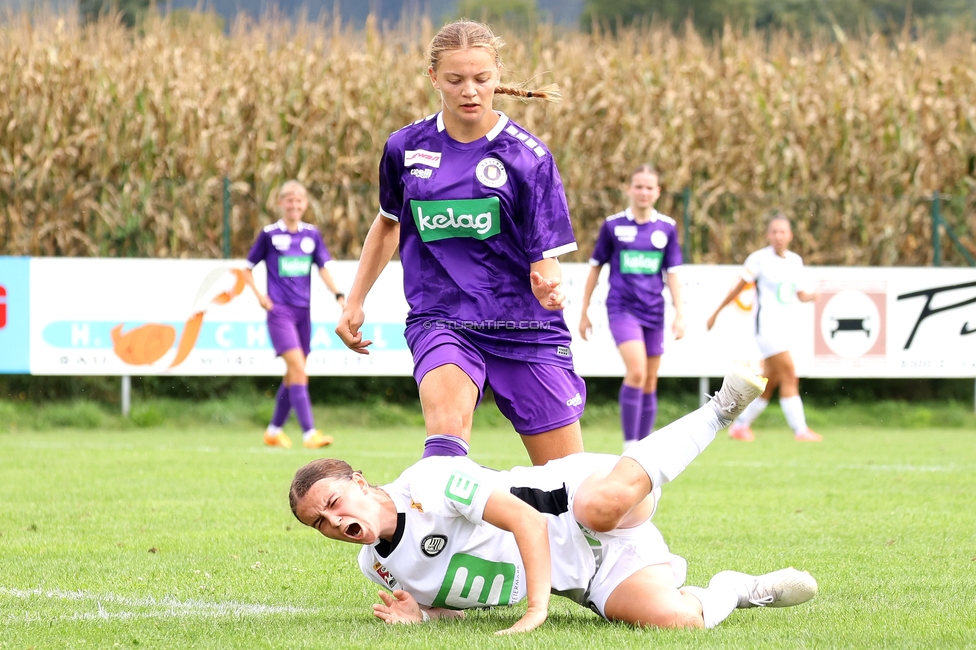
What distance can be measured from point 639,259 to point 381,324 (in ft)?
12.9

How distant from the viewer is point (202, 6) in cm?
2233

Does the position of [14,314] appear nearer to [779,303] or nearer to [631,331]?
[631,331]

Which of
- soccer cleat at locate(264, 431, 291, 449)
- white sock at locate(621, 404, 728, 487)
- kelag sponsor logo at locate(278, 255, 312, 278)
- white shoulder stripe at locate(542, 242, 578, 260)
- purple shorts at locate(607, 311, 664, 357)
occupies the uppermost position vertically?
white shoulder stripe at locate(542, 242, 578, 260)

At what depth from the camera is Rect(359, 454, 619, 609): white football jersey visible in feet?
14.6

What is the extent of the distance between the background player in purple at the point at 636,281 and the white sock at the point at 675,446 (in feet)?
23.2

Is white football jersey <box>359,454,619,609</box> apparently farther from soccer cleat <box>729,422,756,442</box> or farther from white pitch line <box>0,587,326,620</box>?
soccer cleat <box>729,422,756,442</box>

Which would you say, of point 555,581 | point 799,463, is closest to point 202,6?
point 799,463

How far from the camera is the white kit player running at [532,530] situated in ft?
14.2

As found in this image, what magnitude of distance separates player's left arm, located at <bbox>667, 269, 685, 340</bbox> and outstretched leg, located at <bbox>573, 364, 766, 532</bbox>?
693 cm

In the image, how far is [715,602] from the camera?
Result: 4.59m

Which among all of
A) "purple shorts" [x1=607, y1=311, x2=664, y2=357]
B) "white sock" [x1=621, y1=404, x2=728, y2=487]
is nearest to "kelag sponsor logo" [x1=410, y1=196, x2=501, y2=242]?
"white sock" [x1=621, y1=404, x2=728, y2=487]

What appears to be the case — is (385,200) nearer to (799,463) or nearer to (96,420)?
(799,463)

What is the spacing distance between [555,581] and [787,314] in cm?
960

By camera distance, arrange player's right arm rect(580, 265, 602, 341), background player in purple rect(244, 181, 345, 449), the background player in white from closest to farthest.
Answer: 1. player's right arm rect(580, 265, 602, 341)
2. background player in purple rect(244, 181, 345, 449)
3. the background player in white
